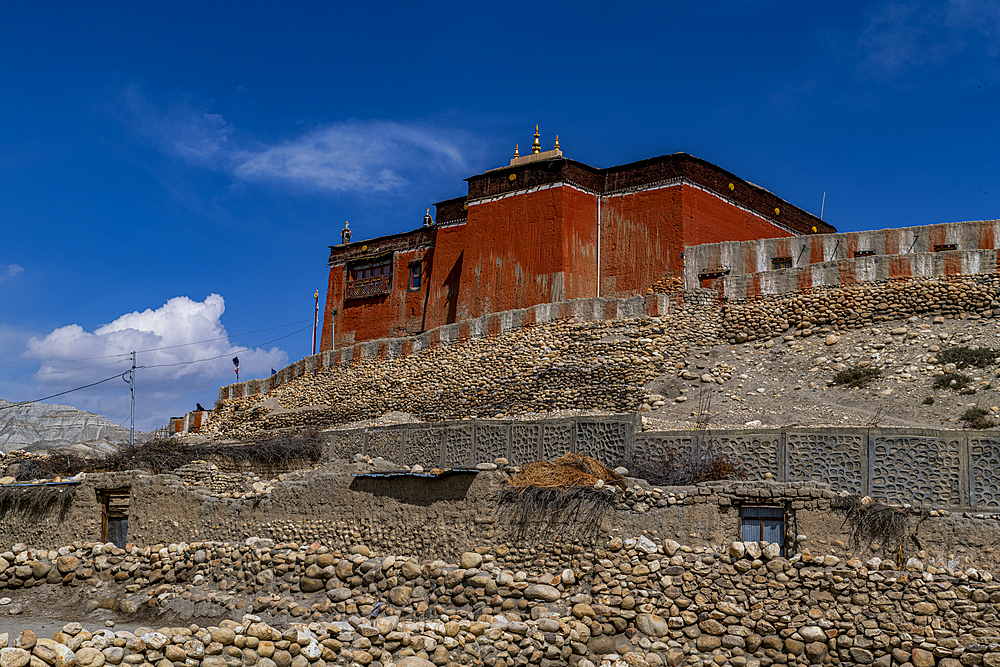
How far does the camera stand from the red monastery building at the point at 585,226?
992 inches

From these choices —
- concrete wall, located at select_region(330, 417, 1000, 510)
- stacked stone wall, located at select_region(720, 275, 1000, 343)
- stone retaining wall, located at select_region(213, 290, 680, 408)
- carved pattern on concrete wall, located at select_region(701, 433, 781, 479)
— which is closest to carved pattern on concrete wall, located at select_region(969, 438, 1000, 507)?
concrete wall, located at select_region(330, 417, 1000, 510)

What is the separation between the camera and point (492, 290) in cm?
2681

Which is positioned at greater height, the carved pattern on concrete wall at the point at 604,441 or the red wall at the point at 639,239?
the red wall at the point at 639,239

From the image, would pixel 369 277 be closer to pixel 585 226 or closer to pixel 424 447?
pixel 585 226

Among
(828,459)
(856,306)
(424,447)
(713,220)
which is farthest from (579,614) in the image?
(713,220)

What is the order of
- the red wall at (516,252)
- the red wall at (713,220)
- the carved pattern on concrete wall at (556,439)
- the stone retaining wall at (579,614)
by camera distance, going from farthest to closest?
1. the red wall at (516,252)
2. the red wall at (713,220)
3. the carved pattern on concrete wall at (556,439)
4. the stone retaining wall at (579,614)

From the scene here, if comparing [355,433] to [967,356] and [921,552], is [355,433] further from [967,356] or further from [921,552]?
[967,356]

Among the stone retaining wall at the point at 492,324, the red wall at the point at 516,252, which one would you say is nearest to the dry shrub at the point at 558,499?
the stone retaining wall at the point at 492,324

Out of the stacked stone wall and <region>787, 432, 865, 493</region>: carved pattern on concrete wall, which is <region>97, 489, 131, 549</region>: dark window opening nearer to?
<region>787, 432, 865, 493</region>: carved pattern on concrete wall

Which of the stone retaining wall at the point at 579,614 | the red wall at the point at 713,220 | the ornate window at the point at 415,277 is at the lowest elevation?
the stone retaining wall at the point at 579,614

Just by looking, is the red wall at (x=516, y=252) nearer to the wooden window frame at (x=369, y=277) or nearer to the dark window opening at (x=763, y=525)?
the wooden window frame at (x=369, y=277)

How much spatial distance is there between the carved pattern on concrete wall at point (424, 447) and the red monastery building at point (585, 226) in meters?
10.4

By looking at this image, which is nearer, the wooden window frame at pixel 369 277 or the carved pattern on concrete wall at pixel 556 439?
the carved pattern on concrete wall at pixel 556 439

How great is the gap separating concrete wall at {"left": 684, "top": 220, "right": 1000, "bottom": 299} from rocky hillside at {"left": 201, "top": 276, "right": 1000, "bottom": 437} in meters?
0.31
